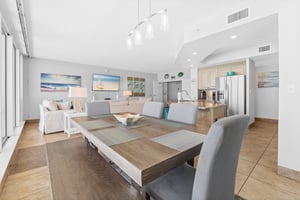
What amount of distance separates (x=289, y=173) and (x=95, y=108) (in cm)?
288

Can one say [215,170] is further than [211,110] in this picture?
No

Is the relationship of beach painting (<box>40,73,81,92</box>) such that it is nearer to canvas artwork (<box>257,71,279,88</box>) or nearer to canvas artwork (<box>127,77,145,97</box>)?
canvas artwork (<box>127,77,145,97</box>)

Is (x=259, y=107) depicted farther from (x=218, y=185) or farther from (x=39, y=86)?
(x=39, y=86)

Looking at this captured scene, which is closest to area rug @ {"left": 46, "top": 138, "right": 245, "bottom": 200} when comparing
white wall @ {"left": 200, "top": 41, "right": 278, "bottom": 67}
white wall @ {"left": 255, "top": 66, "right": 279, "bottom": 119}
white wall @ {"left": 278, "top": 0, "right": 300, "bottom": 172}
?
white wall @ {"left": 278, "top": 0, "right": 300, "bottom": 172}

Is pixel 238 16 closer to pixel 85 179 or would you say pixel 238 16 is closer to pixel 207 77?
pixel 85 179

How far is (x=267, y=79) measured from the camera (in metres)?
5.21

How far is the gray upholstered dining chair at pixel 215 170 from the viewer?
65 cm

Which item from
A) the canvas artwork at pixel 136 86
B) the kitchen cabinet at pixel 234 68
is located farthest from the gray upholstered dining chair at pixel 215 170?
the canvas artwork at pixel 136 86

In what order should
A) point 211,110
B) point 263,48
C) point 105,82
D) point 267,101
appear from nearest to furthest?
point 211,110
point 263,48
point 267,101
point 105,82

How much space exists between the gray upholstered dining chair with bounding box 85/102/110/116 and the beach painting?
14.4 ft

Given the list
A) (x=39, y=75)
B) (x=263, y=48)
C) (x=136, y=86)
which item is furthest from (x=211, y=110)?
(x=39, y=75)

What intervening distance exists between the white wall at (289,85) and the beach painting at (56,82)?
6721 millimetres

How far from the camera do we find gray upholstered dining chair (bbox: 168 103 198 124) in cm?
171

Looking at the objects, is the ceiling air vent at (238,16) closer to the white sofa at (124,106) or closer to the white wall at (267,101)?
the white sofa at (124,106)
